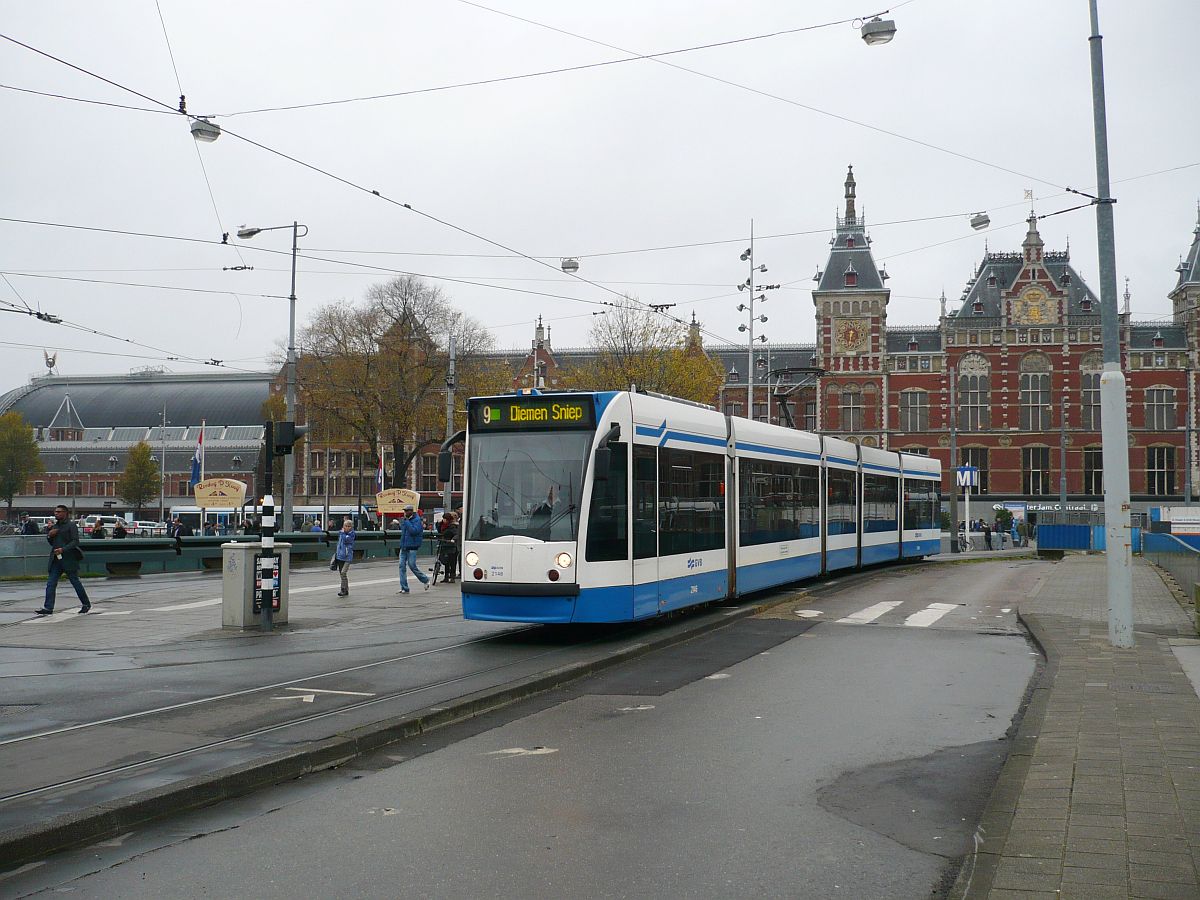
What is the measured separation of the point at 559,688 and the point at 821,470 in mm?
12376

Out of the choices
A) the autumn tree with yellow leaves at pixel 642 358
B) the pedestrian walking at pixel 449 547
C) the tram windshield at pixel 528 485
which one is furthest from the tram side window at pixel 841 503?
the autumn tree with yellow leaves at pixel 642 358

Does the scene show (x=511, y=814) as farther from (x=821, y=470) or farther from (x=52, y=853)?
(x=821, y=470)

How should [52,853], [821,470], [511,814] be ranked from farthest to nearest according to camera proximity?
[821,470]
[511,814]
[52,853]

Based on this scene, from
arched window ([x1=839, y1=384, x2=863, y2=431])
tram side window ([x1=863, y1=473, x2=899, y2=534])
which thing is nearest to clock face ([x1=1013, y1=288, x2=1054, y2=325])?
arched window ([x1=839, y1=384, x2=863, y2=431])

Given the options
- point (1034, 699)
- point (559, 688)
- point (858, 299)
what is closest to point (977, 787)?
point (1034, 699)

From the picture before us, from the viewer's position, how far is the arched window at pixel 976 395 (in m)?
76.1

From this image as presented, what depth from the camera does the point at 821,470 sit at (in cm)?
2206

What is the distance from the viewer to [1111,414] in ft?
42.2

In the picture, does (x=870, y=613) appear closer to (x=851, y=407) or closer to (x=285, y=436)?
(x=285, y=436)

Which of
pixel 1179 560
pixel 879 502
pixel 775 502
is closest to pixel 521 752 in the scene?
pixel 775 502

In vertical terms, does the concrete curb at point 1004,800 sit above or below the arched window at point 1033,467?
below

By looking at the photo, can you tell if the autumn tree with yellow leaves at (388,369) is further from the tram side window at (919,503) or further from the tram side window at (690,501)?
the tram side window at (690,501)

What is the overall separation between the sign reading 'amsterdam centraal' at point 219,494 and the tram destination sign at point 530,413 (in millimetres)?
19784

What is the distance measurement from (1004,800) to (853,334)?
239 ft
